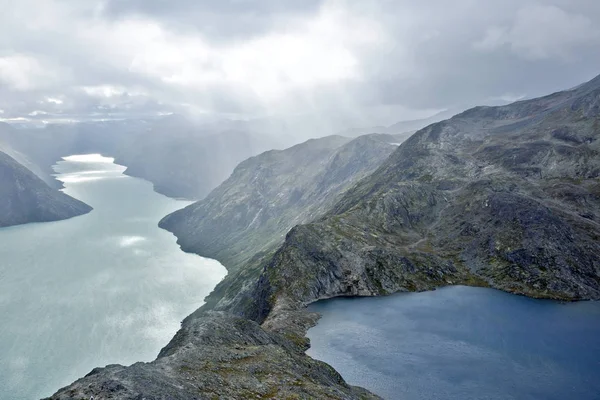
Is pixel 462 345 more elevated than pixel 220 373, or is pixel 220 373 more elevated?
pixel 220 373

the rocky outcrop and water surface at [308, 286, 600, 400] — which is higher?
the rocky outcrop

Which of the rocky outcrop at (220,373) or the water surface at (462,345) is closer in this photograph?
the rocky outcrop at (220,373)

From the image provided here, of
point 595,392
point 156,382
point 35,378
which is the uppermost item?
point 156,382

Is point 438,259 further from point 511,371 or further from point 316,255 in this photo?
point 511,371

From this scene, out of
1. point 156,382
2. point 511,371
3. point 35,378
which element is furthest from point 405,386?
point 35,378

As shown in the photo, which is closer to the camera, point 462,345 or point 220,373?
point 220,373

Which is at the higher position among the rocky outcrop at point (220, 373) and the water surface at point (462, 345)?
the rocky outcrop at point (220, 373)

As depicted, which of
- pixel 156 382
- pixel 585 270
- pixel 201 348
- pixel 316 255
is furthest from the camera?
pixel 316 255

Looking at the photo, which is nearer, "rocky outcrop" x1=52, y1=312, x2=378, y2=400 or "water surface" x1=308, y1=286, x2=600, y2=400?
"rocky outcrop" x1=52, y1=312, x2=378, y2=400
